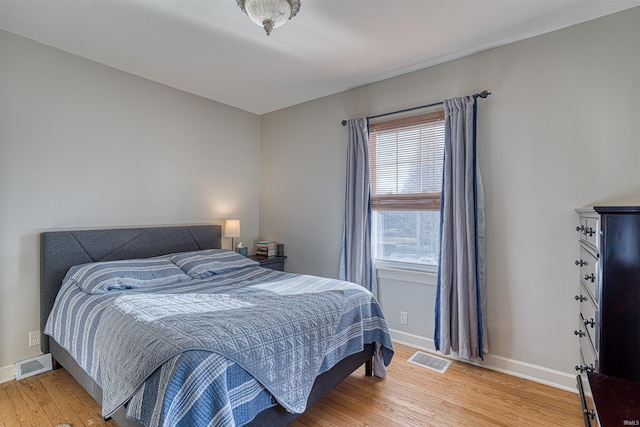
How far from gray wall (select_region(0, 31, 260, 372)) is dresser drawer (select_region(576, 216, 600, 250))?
11.5ft

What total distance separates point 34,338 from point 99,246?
2.74 feet

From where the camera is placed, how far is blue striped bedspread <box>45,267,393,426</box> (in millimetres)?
1216

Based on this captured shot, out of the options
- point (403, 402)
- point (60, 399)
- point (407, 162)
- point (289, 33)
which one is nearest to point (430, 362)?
point (403, 402)

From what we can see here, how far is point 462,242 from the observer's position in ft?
8.25

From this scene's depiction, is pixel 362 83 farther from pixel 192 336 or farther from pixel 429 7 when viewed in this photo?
pixel 192 336

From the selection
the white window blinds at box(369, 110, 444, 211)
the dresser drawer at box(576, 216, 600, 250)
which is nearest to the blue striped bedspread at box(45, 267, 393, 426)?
the white window blinds at box(369, 110, 444, 211)

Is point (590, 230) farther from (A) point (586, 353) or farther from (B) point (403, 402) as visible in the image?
Answer: (B) point (403, 402)

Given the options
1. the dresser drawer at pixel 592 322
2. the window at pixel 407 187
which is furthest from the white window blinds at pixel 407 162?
the dresser drawer at pixel 592 322

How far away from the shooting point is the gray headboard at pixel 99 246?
8.02 ft

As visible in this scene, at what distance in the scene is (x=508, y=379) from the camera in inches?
93.2

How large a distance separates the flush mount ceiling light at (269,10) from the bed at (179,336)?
170 cm

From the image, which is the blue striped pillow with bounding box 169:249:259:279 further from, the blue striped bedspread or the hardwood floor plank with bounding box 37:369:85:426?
the hardwood floor plank with bounding box 37:369:85:426

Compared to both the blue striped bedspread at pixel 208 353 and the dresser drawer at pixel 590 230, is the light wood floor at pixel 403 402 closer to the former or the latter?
the blue striped bedspread at pixel 208 353

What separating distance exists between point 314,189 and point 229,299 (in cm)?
196
